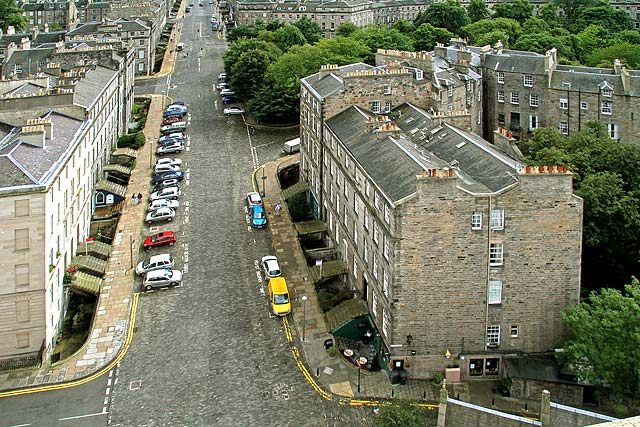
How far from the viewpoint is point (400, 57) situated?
76.6m

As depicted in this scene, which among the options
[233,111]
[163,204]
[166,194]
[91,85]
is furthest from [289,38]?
[163,204]

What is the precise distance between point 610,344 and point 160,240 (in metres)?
38.2

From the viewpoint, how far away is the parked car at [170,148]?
86875 mm

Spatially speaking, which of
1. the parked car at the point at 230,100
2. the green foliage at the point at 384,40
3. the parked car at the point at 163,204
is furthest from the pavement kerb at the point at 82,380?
the green foliage at the point at 384,40

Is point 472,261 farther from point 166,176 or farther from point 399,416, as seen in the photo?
point 166,176

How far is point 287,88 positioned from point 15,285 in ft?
189

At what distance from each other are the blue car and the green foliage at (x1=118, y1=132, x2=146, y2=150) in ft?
92.8

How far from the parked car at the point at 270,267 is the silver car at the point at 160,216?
44.5ft

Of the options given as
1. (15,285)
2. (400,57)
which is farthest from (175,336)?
(400,57)

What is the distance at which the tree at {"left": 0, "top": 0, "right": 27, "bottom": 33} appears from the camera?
16625cm

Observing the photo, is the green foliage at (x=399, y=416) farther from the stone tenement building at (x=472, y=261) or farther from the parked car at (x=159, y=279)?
the parked car at (x=159, y=279)

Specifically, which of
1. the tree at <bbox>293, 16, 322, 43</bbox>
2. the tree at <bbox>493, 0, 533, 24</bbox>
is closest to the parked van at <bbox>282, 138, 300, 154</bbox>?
Answer: the tree at <bbox>293, 16, 322, 43</bbox>

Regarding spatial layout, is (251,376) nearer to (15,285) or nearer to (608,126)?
(15,285)

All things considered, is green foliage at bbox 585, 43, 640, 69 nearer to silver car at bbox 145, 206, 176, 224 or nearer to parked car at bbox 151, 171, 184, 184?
parked car at bbox 151, 171, 184, 184
